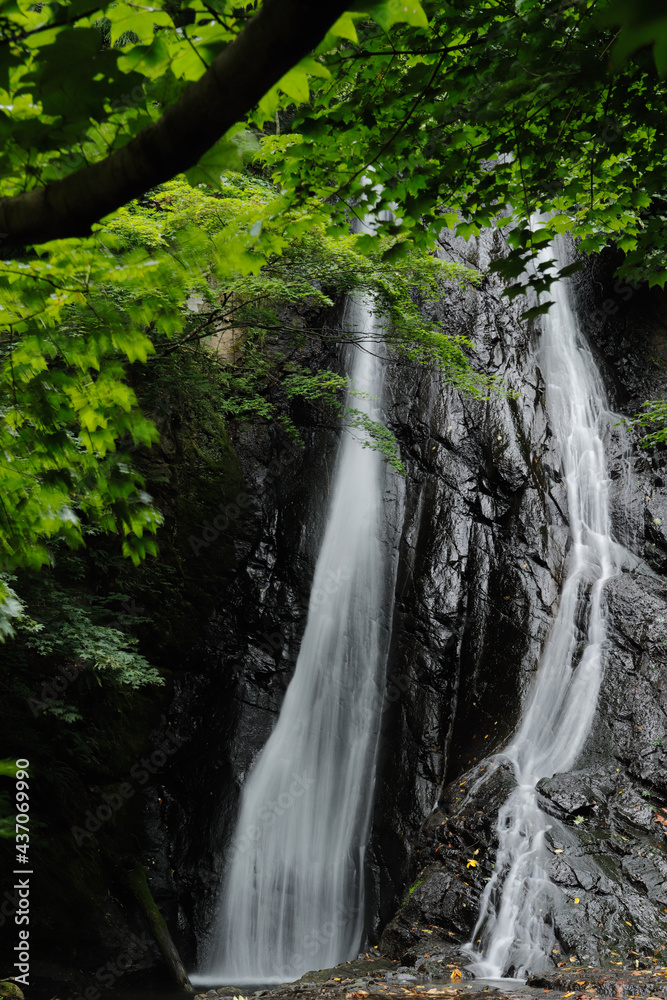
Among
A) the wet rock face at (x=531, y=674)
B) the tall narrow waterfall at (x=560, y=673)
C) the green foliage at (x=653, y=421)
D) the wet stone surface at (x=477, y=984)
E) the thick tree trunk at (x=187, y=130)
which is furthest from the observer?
the green foliage at (x=653, y=421)

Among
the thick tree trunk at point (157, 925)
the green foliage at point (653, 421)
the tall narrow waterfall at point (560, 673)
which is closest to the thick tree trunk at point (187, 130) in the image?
the tall narrow waterfall at point (560, 673)

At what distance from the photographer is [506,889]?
672 cm

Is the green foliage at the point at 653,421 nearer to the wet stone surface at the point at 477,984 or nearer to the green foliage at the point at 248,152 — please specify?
the green foliage at the point at 248,152

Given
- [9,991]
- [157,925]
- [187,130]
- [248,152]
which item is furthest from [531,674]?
[187,130]

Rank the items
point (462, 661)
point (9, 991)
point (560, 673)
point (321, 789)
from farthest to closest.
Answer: point (462, 661) < point (321, 789) < point (560, 673) < point (9, 991)

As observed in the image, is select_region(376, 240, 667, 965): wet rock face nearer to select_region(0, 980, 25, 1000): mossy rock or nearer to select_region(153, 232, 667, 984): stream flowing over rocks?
select_region(153, 232, 667, 984): stream flowing over rocks

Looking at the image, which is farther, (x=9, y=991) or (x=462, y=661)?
(x=462, y=661)

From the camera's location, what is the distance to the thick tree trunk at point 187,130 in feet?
3.64

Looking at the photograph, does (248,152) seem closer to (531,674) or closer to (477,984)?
(477,984)

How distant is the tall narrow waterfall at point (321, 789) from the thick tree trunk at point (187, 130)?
9.10 meters

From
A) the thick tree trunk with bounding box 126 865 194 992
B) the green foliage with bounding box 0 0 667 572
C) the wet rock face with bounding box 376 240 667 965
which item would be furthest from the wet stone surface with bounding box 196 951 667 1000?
the green foliage with bounding box 0 0 667 572

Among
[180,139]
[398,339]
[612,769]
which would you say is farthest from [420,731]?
[180,139]

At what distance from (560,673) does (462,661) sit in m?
1.49

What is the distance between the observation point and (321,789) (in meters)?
9.63
